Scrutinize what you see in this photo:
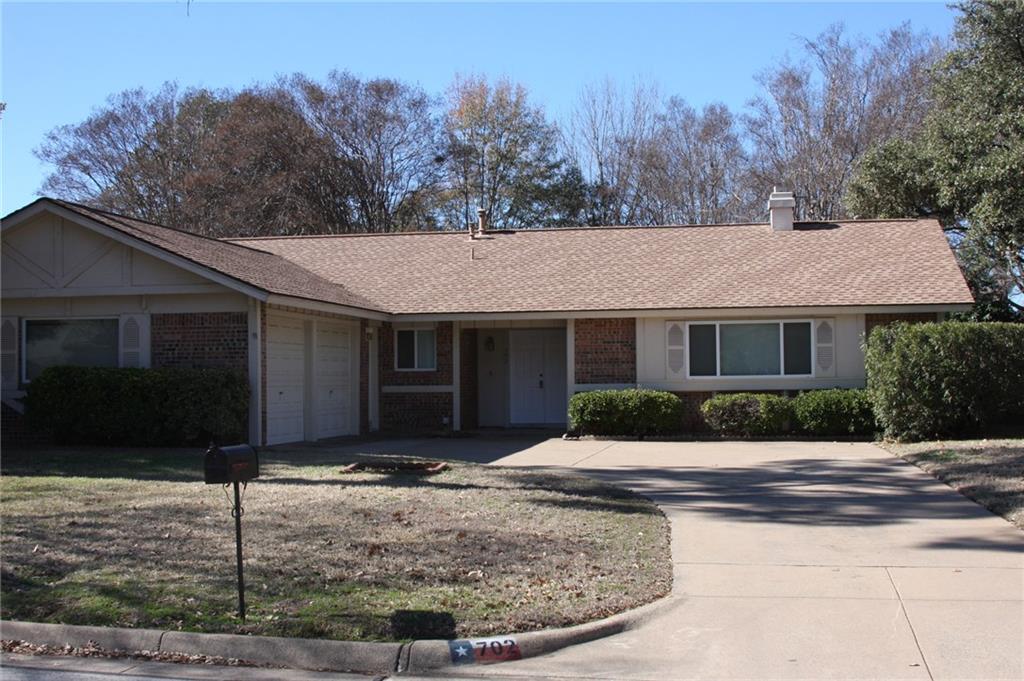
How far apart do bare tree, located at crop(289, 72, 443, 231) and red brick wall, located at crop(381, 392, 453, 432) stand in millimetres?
22916

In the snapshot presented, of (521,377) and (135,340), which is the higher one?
(135,340)

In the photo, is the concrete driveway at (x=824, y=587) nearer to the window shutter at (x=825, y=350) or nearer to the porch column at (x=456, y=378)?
the window shutter at (x=825, y=350)

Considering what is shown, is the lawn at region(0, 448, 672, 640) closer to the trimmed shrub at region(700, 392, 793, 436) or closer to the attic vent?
the trimmed shrub at region(700, 392, 793, 436)

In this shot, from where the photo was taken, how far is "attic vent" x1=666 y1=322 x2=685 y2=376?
22.0 meters

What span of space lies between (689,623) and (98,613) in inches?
164

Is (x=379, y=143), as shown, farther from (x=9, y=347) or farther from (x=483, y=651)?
(x=483, y=651)

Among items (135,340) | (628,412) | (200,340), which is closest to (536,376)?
(628,412)

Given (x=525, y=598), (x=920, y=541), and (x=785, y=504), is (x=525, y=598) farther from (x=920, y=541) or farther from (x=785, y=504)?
(x=785, y=504)

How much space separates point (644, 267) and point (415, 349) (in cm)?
580

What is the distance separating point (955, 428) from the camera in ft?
61.7

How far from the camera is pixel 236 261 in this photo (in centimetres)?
1984

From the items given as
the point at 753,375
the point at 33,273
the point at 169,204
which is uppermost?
the point at 169,204

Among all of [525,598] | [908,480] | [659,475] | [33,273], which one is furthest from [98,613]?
[33,273]

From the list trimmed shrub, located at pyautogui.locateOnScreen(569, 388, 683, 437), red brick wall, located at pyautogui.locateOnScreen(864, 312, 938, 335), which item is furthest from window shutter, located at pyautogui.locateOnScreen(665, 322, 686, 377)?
red brick wall, located at pyautogui.locateOnScreen(864, 312, 938, 335)
